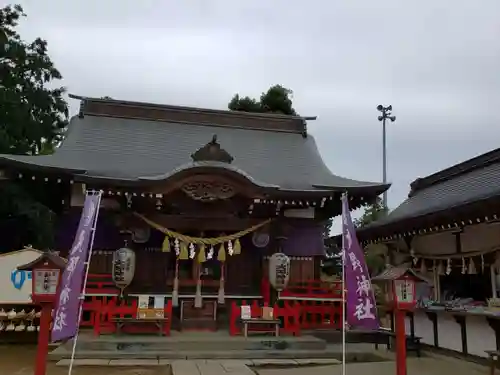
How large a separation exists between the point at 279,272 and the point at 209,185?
2.47 meters

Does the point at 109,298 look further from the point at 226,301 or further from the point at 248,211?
the point at 248,211

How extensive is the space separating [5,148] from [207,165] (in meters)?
9.38

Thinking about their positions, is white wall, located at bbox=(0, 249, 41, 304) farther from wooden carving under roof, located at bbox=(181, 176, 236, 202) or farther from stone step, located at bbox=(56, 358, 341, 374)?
wooden carving under roof, located at bbox=(181, 176, 236, 202)

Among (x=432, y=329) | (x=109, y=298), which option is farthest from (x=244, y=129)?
(x=432, y=329)

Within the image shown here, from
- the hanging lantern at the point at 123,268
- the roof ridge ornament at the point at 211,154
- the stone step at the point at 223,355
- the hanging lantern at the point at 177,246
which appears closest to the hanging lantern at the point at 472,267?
the stone step at the point at 223,355

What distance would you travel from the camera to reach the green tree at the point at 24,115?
16031 mm

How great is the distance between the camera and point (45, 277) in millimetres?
6043

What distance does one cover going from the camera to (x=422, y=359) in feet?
29.1

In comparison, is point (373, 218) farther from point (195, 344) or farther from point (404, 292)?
point (404, 292)

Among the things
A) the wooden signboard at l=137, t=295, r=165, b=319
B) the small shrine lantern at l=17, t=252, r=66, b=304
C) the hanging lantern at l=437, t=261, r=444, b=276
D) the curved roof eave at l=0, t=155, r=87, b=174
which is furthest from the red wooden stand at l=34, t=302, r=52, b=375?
the hanging lantern at l=437, t=261, r=444, b=276

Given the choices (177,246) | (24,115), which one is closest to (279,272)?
(177,246)

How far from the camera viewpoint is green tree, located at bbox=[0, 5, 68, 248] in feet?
52.6

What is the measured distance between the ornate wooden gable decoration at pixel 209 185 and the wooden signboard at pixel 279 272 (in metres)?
1.77

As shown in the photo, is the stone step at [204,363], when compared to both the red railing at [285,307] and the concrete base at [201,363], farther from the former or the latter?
the red railing at [285,307]
